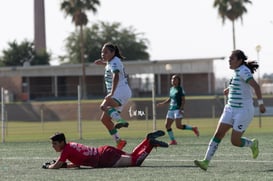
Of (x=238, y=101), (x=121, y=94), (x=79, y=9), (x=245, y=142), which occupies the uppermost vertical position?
(x=79, y=9)

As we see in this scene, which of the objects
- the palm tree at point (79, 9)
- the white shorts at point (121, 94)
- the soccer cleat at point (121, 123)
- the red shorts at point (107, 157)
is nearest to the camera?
the red shorts at point (107, 157)

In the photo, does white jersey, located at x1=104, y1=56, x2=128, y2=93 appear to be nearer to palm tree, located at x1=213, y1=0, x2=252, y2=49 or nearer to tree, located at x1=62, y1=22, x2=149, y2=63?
palm tree, located at x1=213, y1=0, x2=252, y2=49

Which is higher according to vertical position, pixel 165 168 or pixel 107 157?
pixel 107 157

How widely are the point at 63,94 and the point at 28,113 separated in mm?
18737

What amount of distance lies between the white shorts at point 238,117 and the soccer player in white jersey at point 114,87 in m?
2.95

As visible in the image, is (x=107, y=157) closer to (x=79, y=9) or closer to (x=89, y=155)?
(x=89, y=155)

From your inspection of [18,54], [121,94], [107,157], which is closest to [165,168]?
[107,157]

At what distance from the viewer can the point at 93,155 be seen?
13523mm

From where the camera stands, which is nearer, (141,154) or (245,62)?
(245,62)

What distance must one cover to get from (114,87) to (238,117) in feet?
10.5

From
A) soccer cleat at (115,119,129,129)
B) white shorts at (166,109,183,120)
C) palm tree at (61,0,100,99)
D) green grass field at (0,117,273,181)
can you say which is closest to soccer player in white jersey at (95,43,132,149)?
soccer cleat at (115,119,129,129)

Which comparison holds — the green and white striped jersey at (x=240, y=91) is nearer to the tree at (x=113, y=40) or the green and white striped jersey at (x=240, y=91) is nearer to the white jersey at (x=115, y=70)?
the white jersey at (x=115, y=70)

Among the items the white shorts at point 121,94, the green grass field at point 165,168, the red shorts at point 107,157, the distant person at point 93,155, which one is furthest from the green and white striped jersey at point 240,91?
the white shorts at point 121,94

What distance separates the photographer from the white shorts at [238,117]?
12.8 metres
